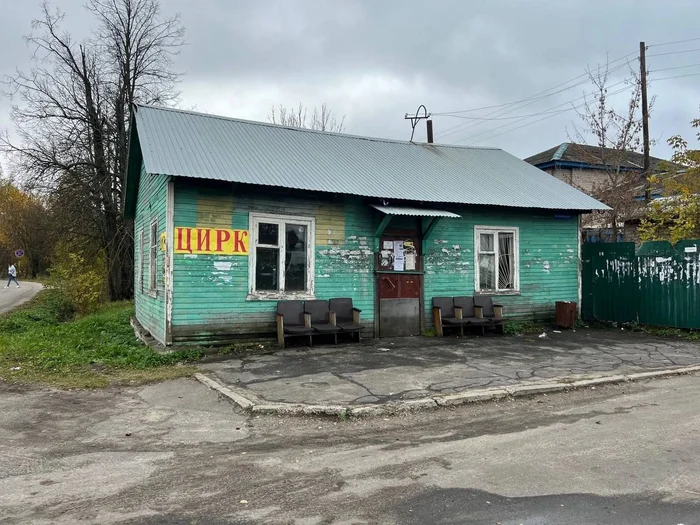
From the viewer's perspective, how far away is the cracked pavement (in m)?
7.27

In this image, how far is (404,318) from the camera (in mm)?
12461

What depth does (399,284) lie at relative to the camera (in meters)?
12.4

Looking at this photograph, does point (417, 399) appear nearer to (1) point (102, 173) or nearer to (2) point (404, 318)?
(2) point (404, 318)

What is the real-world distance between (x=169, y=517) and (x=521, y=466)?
2.85 meters

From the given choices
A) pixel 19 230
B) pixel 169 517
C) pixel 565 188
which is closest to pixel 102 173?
pixel 565 188

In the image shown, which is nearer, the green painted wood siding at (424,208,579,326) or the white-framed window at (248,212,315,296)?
the white-framed window at (248,212,315,296)

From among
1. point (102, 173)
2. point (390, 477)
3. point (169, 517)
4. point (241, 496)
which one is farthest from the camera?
point (102, 173)

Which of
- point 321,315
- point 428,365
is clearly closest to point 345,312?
point 321,315

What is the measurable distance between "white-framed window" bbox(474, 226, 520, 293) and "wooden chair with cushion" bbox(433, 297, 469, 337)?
104 centimetres

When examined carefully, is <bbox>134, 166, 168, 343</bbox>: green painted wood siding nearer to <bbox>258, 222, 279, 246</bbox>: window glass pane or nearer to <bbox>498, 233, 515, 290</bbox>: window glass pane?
<bbox>258, 222, 279, 246</bbox>: window glass pane

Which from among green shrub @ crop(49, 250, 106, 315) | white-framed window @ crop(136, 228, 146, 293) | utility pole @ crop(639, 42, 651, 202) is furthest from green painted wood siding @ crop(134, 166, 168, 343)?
utility pole @ crop(639, 42, 651, 202)

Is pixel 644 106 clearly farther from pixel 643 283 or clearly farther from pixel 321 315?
pixel 321 315

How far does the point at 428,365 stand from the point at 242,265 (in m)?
4.24

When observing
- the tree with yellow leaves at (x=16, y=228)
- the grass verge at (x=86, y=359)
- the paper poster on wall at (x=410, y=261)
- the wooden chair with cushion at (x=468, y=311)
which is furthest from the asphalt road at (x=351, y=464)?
the tree with yellow leaves at (x=16, y=228)
